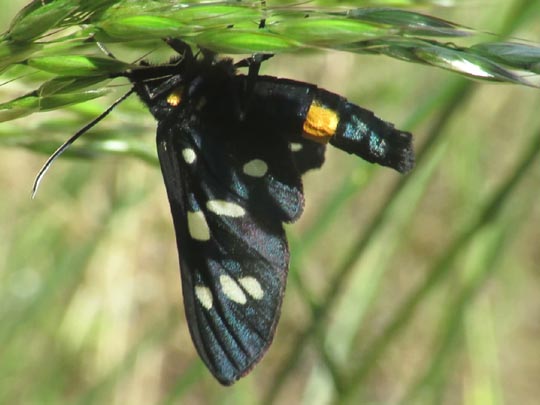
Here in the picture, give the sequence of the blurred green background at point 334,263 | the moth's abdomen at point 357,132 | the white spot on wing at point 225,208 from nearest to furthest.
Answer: the moth's abdomen at point 357,132, the white spot on wing at point 225,208, the blurred green background at point 334,263

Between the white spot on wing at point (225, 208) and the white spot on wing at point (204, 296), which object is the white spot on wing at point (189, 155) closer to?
the white spot on wing at point (225, 208)

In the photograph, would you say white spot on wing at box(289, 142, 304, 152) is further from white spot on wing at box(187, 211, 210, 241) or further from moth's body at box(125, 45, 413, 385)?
white spot on wing at box(187, 211, 210, 241)

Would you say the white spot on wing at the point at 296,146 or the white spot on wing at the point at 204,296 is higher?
the white spot on wing at the point at 296,146

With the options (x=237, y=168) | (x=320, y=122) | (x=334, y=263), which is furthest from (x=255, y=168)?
(x=334, y=263)

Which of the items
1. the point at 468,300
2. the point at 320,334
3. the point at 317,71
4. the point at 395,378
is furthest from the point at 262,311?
the point at 395,378

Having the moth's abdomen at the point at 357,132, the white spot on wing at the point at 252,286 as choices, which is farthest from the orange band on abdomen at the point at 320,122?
the white spot on wing at the point at 252,286

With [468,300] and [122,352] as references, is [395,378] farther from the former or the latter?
[468,300]
